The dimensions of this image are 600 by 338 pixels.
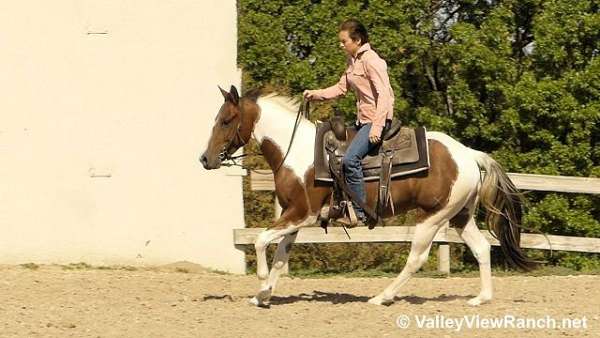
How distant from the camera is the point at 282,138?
10.2 m

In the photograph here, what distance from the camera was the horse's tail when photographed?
10391 mm

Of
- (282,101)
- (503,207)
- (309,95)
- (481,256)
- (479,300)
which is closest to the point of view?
(479,300)

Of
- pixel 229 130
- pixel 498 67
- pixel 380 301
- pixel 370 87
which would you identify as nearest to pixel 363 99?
pixel 370 87

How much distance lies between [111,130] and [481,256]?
4709 mm

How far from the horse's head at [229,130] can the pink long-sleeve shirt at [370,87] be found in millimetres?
806

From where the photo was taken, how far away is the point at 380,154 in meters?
10.0

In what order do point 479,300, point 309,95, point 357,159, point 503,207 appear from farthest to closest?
point 503,207 < point 309,95 < point 479,300 < point 357,159

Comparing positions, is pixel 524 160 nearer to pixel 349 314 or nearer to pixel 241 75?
pixel 241 75

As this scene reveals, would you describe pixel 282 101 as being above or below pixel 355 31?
below

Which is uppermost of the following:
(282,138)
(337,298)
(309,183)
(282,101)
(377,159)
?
(282,101)

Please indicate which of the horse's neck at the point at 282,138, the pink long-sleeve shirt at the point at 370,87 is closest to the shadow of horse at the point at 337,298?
the horse's neck at the point at 282,138

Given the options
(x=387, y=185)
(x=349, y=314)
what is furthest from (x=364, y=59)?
(x=349, y=314)

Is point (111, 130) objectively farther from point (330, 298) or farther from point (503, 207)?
point (503, 207)

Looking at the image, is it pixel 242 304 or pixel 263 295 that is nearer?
pixel 263 295
